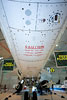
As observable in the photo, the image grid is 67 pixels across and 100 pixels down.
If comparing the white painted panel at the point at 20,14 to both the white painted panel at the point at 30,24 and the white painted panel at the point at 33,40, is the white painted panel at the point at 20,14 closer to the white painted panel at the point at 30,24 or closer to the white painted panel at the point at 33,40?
the white painted panel at the point at 30,24

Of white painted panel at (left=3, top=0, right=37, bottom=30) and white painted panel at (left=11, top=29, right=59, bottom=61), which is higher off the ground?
white painted panel at (left=3, top=0, right=37, bottom=30)

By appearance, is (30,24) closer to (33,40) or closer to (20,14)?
(20,14)

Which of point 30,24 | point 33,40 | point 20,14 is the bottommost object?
point 33,40

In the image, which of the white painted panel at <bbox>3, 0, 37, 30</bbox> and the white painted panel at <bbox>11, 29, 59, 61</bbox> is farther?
the white painted panel at <bbox>11, 29, 59, 61</bbox>

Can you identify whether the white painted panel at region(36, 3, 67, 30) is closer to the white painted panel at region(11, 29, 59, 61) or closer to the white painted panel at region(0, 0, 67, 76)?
the white painted panel at region(0, 0, 67, 76)

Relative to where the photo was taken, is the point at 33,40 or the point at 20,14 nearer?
the point at 20,14

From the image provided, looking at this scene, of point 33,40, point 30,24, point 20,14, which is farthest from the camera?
point 33,40

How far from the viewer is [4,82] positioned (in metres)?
17.9

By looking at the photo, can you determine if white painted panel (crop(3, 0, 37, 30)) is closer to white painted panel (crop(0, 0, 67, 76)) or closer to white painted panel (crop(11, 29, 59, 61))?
white painted panel (crop(0, 0, 67, 76))

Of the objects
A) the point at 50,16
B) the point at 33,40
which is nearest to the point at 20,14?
the point at 50,16

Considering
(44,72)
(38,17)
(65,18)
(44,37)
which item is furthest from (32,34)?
(44,72)

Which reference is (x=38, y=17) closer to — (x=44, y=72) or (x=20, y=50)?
(x=20, y=50)

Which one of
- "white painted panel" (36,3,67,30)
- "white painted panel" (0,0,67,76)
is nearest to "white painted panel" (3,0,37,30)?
"white painted panel" (0,0,67,76)

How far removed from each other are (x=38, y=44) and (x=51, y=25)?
765 millimetres
